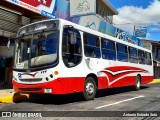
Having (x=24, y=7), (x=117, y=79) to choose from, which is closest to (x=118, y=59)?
(x=117, y=79)

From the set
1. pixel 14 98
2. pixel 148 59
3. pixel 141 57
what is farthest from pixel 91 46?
pixel 148 59

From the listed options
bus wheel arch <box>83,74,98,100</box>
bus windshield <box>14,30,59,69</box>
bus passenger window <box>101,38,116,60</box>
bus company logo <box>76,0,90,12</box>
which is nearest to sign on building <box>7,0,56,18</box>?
bus company logo <box>76,0,90,12</box>

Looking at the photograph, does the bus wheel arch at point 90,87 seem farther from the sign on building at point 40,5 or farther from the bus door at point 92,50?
the sign on building at point 40,5

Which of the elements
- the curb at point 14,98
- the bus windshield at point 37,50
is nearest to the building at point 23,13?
the bus windshield at point 37,50

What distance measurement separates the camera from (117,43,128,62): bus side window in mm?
15930

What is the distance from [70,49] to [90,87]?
2.13 m

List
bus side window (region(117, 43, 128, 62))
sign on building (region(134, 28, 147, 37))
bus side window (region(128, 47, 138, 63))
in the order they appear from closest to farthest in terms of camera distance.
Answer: bus side window (region(117, 43, 128, 62)) → bus side window (region(128, 47, 138, 63)) → sign on building (region(134, 28, 147, 37))

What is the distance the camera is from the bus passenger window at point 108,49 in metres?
14.0

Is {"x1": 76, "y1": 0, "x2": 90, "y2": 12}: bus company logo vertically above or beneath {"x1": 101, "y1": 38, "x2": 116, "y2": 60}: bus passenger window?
above

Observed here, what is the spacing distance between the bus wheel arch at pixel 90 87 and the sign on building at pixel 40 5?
550cm

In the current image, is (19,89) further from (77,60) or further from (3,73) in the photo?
(3,73)

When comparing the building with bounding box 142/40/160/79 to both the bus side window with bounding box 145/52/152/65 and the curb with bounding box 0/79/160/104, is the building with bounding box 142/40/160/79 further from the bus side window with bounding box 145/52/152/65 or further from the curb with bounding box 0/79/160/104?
the curb with bounding box 0/79/160/104

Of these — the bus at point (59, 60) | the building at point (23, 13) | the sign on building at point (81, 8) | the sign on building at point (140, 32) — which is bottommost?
the bus at point (59, 60)

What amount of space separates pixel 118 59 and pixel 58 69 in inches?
234
